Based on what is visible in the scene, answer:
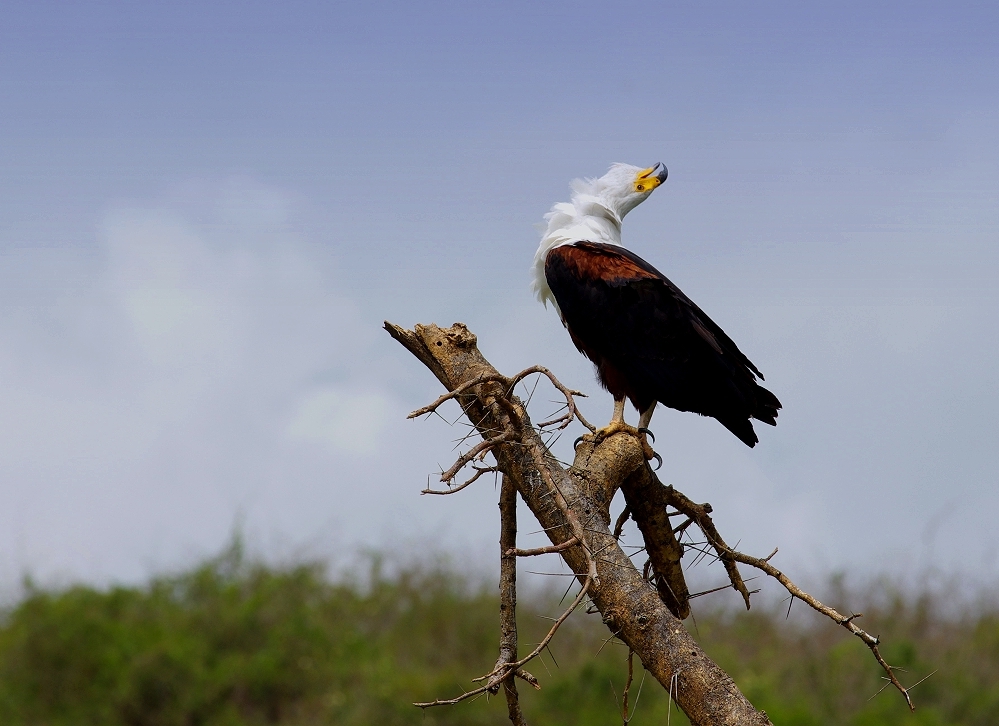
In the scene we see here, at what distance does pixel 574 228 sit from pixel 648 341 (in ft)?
2.47

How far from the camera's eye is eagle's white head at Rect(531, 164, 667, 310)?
4.39m

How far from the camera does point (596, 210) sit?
4.56 m

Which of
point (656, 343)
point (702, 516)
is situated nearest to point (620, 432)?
point (702, 516)

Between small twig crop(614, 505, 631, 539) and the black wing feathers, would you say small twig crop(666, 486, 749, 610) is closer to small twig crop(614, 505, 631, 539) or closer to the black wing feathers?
small twig crop(614, 505, 631, 539)

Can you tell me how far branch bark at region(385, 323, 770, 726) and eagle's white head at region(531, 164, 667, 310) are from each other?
123cm

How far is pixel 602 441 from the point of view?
346 centimetres

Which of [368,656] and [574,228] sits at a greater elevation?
[368,656]


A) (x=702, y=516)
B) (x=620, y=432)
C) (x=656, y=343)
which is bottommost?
(x=702, y=516)

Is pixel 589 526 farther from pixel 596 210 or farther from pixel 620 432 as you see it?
pixel 596 210

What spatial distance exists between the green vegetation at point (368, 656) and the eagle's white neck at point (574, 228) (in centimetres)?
455

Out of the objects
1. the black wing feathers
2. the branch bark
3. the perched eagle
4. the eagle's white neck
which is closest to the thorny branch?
the branch bark

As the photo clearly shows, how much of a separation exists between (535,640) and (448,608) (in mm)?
1564

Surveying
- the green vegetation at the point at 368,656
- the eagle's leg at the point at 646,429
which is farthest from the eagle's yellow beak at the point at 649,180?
the green vegetation at the point at 368,656

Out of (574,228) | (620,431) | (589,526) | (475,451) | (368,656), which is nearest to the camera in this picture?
(475,451)
